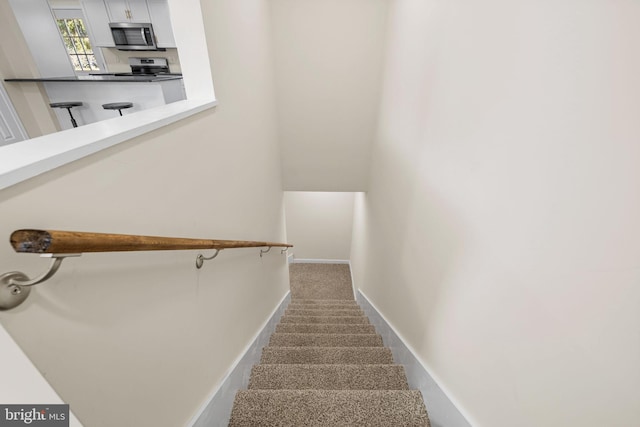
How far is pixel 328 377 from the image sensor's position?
5.04 feet

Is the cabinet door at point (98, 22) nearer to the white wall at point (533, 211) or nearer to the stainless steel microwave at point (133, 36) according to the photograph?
the stainless steel microwave at point (133, 36)

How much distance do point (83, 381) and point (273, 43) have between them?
9.52ft

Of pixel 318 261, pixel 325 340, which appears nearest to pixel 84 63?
pixel 318 261

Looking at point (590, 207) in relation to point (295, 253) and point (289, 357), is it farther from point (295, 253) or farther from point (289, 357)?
point (295, 253)

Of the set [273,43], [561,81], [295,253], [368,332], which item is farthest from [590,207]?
[295,253]

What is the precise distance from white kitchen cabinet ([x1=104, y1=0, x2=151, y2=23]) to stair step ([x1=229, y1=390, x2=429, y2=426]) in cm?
686

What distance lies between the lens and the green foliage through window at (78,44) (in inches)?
206

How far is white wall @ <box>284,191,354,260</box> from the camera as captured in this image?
534cm

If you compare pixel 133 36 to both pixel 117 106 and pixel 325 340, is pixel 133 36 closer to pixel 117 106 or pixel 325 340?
pixel 117 106

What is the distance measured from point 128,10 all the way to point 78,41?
4.65 ft

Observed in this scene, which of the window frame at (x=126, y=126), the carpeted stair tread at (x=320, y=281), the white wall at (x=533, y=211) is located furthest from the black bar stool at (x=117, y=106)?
the carpeted stair tread at (x=320, y=281)

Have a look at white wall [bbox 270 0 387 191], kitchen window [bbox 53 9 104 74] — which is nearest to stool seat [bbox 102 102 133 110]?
white wall [bbox 270 0 387 191]

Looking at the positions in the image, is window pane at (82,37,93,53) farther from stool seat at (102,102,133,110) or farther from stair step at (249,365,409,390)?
stair step at (249,365,409,390)

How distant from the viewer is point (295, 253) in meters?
5.80
